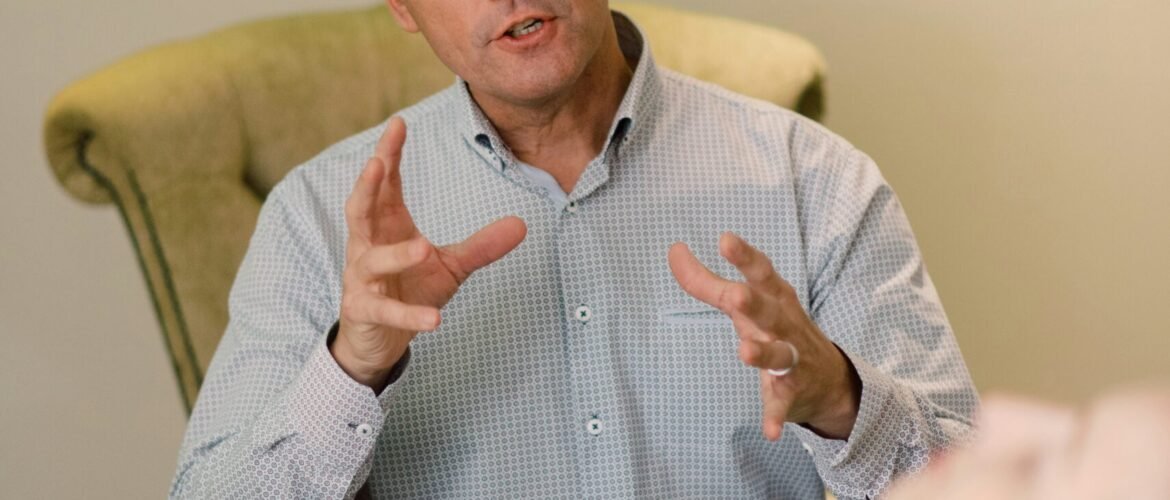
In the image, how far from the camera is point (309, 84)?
6.05 feet

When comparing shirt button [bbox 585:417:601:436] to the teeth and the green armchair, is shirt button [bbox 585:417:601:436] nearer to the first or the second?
the teeth

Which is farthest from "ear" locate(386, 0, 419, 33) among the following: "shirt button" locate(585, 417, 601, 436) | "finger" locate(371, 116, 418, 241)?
"shirt button" locate(585, 417, 601, 436)

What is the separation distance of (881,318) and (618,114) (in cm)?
35

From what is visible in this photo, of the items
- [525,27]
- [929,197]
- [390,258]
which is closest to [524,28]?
[525,27]

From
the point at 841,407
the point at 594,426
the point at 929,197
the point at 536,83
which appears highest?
the point at 536,83

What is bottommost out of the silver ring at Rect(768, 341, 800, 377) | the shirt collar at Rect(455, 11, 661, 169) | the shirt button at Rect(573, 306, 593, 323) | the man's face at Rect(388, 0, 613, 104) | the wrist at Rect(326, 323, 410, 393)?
the shirt button at Rect(573, 306, 593, 323)

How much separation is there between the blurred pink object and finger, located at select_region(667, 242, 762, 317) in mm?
705

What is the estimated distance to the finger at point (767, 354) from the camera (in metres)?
1.08

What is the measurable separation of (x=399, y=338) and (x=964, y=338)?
4.54 feet

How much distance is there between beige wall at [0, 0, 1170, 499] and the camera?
2189 mm

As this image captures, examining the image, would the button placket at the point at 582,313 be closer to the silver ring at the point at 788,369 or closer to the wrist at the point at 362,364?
the wrist at the point at 362,364

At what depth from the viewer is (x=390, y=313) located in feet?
3.90

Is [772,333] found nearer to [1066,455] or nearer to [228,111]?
[1066,455]

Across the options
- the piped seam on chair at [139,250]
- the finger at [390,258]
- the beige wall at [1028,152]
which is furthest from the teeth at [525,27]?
the beige wall at [1028,152]
